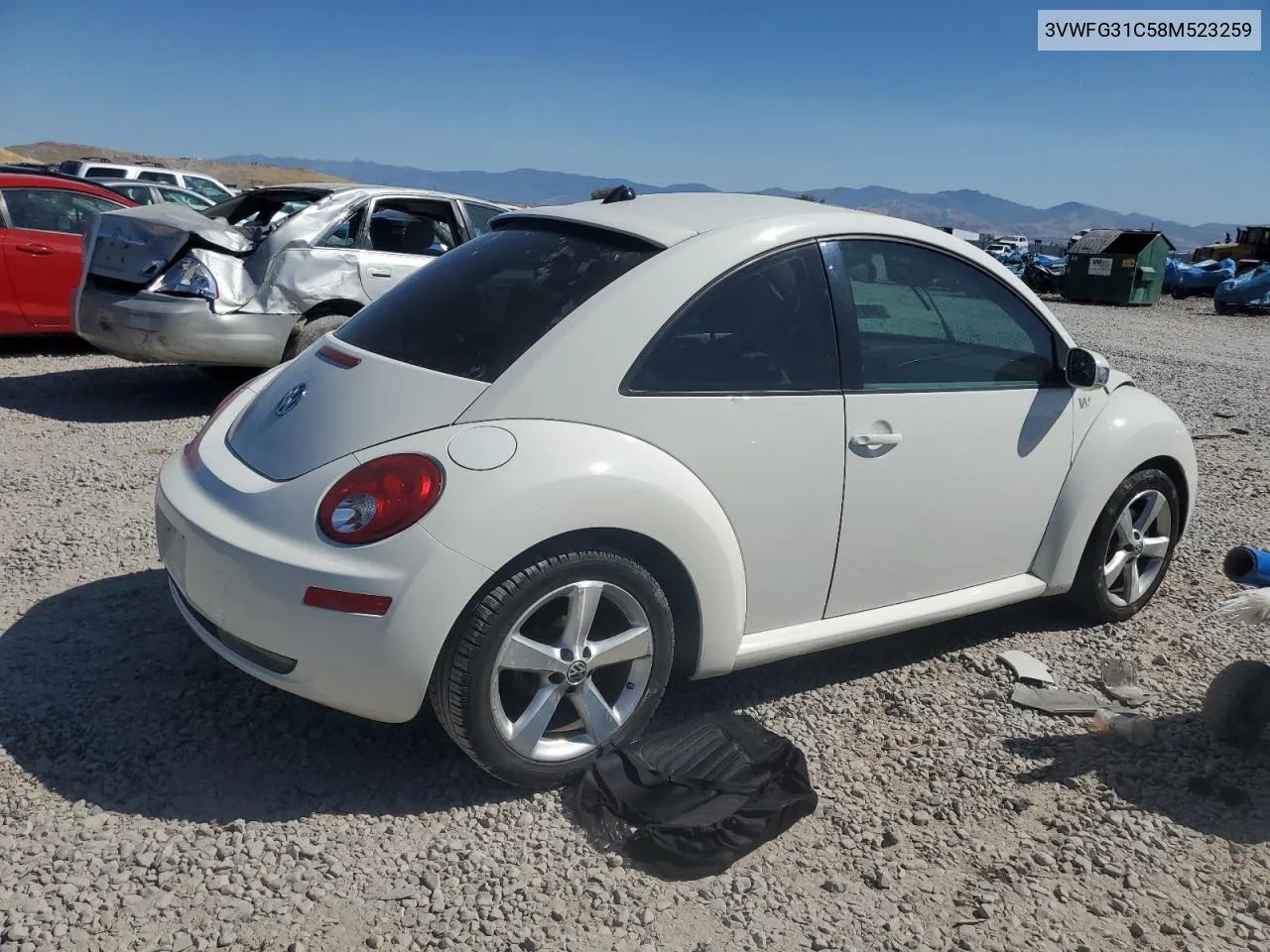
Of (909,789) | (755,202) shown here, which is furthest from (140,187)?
(909,789)

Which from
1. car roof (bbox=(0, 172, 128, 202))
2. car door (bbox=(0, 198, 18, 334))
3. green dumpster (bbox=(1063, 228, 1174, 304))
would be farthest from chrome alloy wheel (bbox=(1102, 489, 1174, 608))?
green dumpster (bbox=(1063, 228, 1174, 304))

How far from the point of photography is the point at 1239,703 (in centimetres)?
346

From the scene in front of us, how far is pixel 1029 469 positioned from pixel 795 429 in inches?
45.3

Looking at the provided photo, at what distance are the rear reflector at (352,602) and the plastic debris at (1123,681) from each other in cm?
277

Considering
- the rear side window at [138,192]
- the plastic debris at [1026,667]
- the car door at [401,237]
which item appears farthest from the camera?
the rear side window at [138,192]

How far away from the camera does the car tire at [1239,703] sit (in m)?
3.43

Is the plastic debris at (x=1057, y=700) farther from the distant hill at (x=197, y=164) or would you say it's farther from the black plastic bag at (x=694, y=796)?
the distant hill at (x=197, y=164)

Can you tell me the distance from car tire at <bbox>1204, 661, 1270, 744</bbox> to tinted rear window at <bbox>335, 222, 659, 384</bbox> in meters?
2.38

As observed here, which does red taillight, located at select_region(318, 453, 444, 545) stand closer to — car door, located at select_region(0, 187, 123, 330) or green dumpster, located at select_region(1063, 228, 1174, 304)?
car door, located at select_region(0, 187, 123, 330)

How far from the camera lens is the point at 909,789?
321 centimetres

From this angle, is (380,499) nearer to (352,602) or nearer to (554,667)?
(352,602)

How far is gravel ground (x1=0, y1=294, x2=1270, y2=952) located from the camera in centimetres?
254

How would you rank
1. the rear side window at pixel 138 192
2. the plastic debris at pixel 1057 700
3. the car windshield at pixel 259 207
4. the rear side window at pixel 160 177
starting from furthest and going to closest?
the rear side window at pixel 160 177 → the rear side window at pixel 138 192 → the car windshield at pixel 259 207 → the plastic debris at pixel 1057 700

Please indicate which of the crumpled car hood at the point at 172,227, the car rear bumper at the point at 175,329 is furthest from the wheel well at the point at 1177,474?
the crumpled car hood at the point at 172,227
